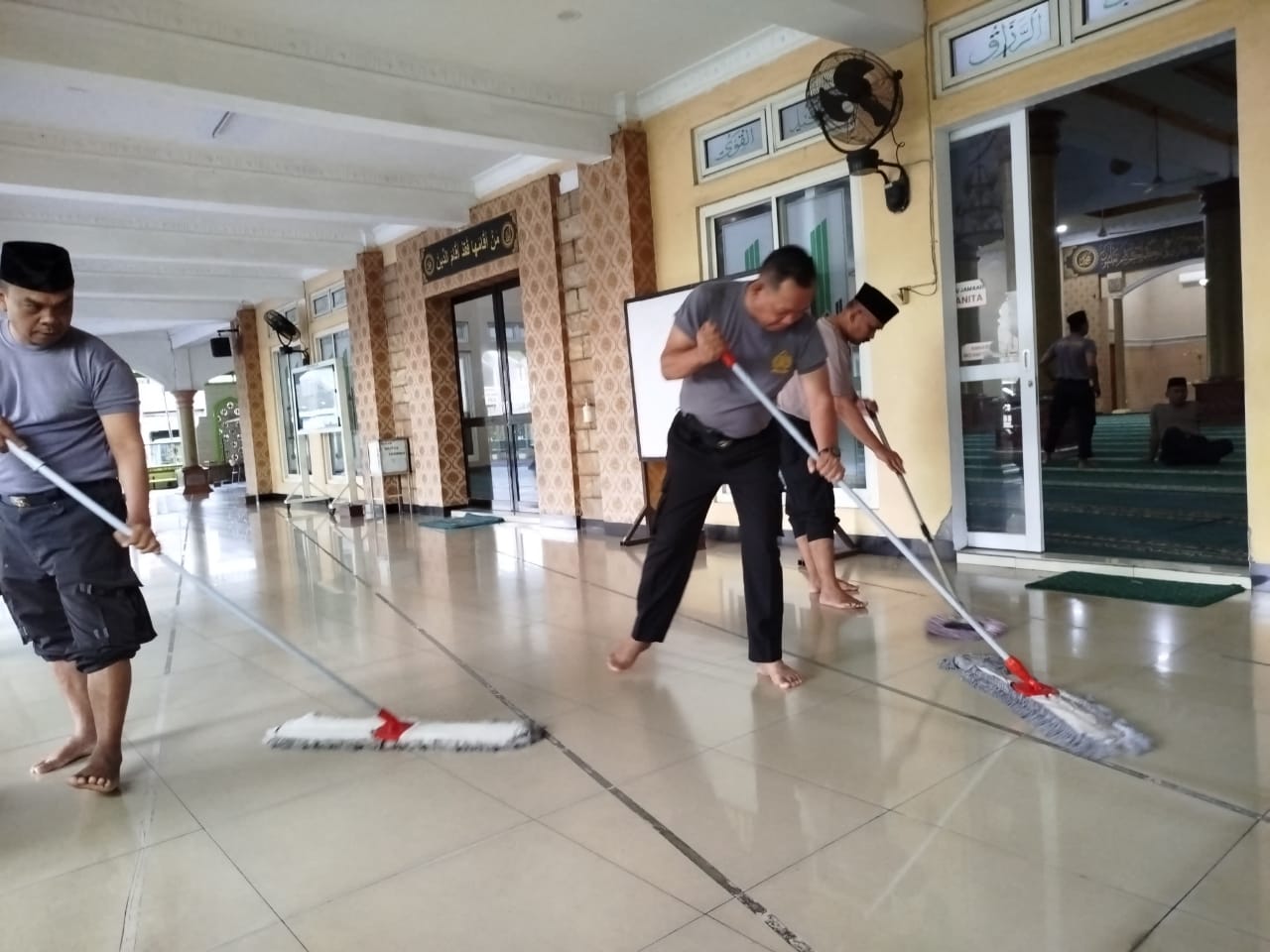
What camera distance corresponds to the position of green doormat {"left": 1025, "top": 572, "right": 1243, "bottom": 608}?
12.1 feet

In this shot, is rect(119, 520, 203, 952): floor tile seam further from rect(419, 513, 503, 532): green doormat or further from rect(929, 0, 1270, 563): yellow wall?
rect(419, 513, 503, 532): green doormat

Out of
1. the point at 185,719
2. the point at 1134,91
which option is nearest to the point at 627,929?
the point at 185,719

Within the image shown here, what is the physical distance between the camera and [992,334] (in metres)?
4.86

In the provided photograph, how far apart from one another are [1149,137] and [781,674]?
9.05 metres

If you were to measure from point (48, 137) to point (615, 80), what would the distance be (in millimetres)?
4005

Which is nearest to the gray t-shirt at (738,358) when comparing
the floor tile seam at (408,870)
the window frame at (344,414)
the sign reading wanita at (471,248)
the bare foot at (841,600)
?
the bare foot at (841,600)

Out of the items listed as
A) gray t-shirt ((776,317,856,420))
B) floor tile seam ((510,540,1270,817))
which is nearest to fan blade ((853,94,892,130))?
gray t-shirt ((776,317,856,420))

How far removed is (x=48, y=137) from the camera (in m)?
6.36

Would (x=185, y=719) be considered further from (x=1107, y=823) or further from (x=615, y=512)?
(x=615, y=512)

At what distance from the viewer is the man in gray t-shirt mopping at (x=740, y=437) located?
2863 mm

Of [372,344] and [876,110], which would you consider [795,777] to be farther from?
[372,344]

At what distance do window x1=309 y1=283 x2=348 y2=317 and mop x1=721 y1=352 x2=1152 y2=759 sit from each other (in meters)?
9.37

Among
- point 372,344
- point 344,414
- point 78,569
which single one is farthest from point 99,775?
point 344,414

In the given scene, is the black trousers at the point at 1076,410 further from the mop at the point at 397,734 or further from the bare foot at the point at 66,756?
the bare foot at the point at 66,756
